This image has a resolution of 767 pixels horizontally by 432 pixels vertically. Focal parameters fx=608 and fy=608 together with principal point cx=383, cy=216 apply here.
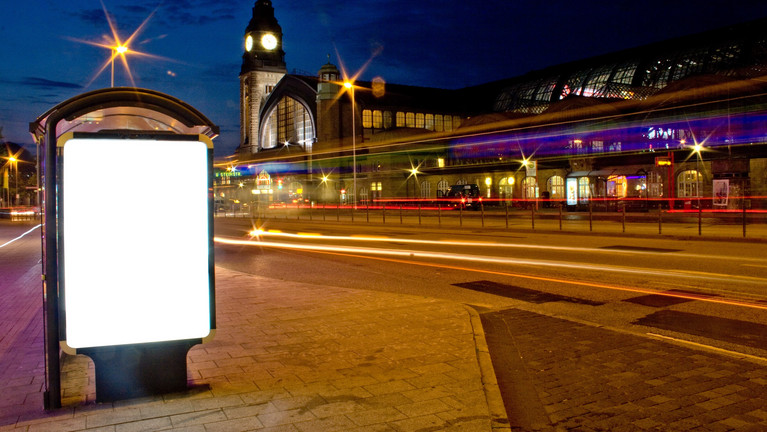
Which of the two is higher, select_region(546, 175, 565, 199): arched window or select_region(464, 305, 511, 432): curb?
select_region(546, 175, 565, 199): arched window

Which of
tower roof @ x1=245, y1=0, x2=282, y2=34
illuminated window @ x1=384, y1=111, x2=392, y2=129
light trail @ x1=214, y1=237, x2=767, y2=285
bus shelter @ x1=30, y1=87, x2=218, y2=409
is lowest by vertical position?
light trail @ x1=214, y1=237, x2=767, y2=285

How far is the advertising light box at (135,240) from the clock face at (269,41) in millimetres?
118551

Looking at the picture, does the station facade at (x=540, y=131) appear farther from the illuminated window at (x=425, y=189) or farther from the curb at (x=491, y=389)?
the curb at (x=491, y=389)

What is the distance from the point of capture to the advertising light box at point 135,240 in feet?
14.7

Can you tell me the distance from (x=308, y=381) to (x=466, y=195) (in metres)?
53.4

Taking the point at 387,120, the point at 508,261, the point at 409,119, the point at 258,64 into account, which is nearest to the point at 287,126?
the point at 258,64

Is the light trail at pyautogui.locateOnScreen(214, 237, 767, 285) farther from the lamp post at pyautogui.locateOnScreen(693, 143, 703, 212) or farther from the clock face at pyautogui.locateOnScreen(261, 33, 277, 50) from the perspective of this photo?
the clock face at pyautogui.locateOnScreen(261, 33, 277, 50)

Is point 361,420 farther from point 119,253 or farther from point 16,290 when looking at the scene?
point 16,290

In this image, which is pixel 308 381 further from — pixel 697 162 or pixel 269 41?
pixel 269 41

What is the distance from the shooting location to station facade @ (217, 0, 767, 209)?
42.2m

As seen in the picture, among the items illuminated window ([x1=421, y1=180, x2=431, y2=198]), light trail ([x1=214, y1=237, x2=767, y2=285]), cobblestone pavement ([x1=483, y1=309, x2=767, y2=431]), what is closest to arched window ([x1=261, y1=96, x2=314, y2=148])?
illuminated window ([x1=421, y1=180, x2=431, y2=198])

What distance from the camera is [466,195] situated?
5781cm

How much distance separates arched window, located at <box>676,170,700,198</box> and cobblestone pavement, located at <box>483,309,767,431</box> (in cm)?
4100

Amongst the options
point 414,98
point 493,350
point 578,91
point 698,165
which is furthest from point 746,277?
point 414,98
